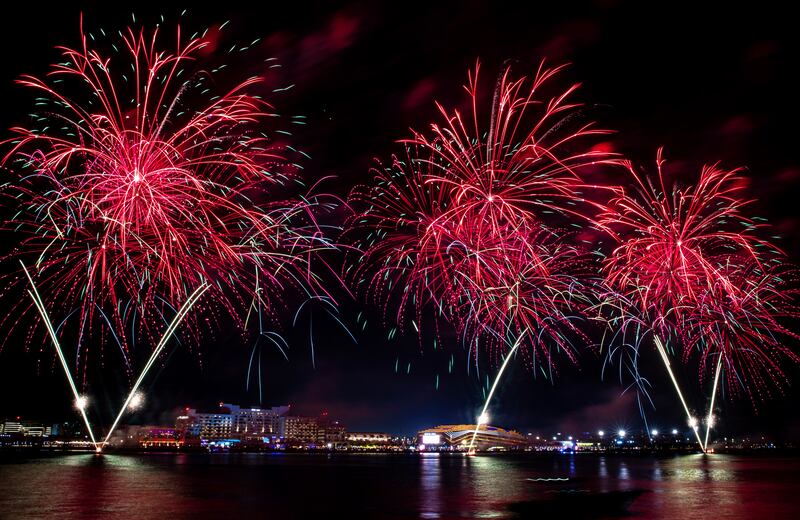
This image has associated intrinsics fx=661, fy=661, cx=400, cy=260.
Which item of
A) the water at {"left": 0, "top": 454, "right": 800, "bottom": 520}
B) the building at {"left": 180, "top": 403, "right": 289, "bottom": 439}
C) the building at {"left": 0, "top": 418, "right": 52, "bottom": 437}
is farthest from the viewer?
the building at {"left": 180, "top": 403, "right": 289, "bottom": 439}

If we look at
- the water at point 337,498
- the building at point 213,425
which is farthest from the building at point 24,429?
the water at point 337,498

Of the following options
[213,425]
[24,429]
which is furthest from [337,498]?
[213,425]

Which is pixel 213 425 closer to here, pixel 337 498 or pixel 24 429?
pixel 24 429

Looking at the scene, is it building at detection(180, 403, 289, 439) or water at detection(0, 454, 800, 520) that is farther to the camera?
building at detection(180, 403, 289, 439)

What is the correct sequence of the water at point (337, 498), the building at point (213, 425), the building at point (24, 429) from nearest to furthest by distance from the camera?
the water at point (337, 498) → the building at point (24, 429) → the building at point (213, 425)

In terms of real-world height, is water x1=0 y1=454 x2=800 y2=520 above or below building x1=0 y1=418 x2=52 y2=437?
above

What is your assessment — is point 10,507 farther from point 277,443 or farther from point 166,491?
point 277,443

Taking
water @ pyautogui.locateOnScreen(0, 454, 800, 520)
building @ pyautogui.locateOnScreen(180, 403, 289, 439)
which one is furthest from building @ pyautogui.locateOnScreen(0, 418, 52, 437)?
water @ pyautogui.locateOnScreen(0, 454, 800, 520)

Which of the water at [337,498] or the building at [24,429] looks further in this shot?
the building at [24,429]

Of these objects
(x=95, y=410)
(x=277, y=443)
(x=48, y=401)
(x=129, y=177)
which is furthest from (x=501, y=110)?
(x=277, y=443)

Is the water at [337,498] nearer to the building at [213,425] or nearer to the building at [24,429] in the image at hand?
the building at [24,429]

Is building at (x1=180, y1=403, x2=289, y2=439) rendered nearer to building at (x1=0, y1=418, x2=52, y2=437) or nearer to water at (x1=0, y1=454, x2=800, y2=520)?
building at (x1=0, y1=418, x2=52, y2=437)
